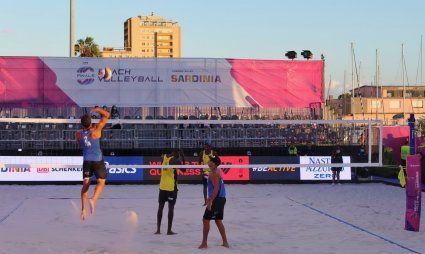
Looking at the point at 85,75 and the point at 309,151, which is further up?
the point at 85,75

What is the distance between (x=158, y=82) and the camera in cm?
3528

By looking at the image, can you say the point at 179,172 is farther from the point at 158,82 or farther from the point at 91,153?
the point at 91,153

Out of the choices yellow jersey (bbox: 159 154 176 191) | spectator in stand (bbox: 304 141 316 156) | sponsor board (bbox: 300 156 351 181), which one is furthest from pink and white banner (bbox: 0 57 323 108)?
yellow jersey (bbox: 159 154 176 191)

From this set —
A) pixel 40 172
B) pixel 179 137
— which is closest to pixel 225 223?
pixel 40 172

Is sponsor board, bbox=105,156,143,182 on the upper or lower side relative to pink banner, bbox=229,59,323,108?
lower

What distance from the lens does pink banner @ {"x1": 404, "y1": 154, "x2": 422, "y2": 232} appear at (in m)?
15.5

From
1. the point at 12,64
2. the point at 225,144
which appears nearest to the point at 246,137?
the point at 225,144

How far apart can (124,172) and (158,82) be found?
22.9 ft

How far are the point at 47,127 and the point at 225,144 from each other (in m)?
8.40

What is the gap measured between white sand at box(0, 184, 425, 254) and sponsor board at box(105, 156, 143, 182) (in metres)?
3.00

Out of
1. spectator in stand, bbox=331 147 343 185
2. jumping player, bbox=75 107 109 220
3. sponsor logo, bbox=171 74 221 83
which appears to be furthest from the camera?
sponsor logo, bbox=171 74 221 83

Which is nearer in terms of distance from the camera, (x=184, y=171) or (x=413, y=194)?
(x=413, y=194)

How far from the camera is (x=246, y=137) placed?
31.8 meters

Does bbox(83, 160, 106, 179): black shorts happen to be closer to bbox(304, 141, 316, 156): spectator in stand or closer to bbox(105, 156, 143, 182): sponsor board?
A: bbox(105, 156, 143, 182): sponsor board
